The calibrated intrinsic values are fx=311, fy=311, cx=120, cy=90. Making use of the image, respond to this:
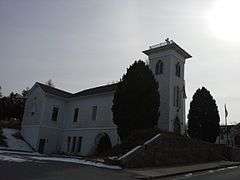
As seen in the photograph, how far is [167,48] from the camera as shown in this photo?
123ft

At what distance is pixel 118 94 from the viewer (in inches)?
1240

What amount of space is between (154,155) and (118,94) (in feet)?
32.2

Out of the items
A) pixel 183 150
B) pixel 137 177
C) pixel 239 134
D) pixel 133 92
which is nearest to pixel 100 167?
pixel 137 177

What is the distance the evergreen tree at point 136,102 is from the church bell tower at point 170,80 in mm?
4390

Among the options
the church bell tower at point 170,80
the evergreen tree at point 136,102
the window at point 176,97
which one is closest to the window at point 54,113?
the evergreen tree at point 136,102

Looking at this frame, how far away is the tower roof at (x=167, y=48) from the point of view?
3731 cm

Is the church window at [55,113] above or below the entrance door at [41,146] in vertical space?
above

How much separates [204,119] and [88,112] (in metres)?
14.5

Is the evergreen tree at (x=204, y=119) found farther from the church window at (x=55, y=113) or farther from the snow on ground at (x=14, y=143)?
the snow on ground at (x=14, y=143)

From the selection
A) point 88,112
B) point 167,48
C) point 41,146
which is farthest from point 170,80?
point 41,146

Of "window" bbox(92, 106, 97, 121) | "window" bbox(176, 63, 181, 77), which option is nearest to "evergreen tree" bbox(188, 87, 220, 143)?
"window" bbox(176, 63, 181, 77)

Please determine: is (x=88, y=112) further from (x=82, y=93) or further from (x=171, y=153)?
(x=171, y=153)

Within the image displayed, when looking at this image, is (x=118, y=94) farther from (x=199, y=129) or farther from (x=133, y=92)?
(x=199, y=129)

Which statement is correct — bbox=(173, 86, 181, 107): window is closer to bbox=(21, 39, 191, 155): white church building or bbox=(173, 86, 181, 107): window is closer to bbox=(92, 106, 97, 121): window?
bbox=(21, 39, 191, 155): white church building
